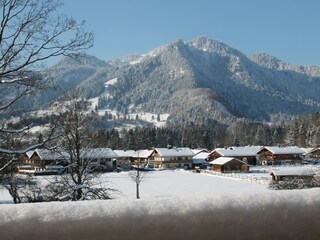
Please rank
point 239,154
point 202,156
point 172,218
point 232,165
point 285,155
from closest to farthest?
point 172,218
point 232,165
point 239,154
point 285,155
point 202,156

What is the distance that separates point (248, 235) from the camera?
3.34 metres

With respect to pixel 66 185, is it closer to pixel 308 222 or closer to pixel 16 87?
pixel 16 87

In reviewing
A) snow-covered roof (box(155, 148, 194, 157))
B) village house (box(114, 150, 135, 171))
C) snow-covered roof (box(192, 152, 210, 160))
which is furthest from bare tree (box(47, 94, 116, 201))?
snow-covered roof (box(192, 152, 210, 160))

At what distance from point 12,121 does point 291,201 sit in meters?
8.16

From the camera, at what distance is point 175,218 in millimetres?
3186

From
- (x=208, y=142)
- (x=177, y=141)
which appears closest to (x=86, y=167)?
(x=208, y=142)

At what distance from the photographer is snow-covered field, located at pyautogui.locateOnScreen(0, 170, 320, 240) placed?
2990mm

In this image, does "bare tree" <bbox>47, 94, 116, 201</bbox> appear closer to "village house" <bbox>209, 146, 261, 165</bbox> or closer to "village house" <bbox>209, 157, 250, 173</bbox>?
"village house" <bbox>209, 157, 250, 173</bbox>

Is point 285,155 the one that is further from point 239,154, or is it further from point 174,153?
point 174,153

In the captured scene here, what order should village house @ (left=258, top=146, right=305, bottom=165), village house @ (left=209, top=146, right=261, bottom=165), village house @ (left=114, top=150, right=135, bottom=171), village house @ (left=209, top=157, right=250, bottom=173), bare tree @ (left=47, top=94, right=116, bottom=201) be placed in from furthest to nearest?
village house @ (left=258, top=146, right=305, bottom=165) < village house @ (left=209, top=146, right=261, bottom=165) < village house @ (left=114, top=150, right=135, bottom=171) < village house @ (left=209, top=157, right=250, bottom=173) < bare tree @ (left=47, top=94, right=116, bottom=201)

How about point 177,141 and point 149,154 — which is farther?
point 177,141

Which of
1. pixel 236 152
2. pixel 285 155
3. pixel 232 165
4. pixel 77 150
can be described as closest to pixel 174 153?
pixel 236 152

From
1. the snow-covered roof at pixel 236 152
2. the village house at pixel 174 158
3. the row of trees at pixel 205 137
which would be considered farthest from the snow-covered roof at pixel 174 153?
the row of trees at pixel 205 137

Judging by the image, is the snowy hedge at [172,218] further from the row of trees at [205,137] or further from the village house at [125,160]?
the row of trees at [205,137]
